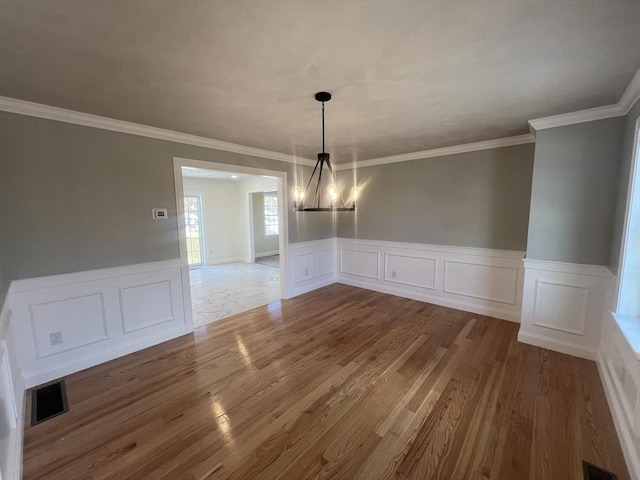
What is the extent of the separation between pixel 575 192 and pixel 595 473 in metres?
2.34

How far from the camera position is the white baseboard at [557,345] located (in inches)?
106

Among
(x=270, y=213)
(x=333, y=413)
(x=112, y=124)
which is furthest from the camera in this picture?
(x=270, y=213)

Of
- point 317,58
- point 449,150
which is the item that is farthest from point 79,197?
point 449,150

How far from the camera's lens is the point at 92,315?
2695 mm

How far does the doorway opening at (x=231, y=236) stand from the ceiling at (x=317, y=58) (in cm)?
318

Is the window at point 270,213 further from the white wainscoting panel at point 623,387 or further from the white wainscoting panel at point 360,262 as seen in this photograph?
the white wainscoting panel at point 623,387

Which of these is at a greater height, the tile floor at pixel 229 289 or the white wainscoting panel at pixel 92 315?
the white wainscoting panel at pixel 92 315

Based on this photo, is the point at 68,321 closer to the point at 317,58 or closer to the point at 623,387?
the point at 317,58

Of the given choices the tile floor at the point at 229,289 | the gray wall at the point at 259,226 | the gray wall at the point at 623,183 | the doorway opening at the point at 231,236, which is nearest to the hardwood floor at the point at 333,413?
the tile floor at the point at 229,289

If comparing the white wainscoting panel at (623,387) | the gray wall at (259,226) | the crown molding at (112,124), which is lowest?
the white wainscoting panel at (623,387)

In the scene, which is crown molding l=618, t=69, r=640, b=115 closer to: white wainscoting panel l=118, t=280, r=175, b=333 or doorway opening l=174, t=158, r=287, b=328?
doorway opening l=174, t=158, r=287, b=328

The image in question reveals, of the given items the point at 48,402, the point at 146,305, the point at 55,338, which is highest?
the point at 146,305

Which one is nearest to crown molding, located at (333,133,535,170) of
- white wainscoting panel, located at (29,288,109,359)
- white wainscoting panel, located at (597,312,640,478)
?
white wainscoting panel, located at (597,312,640,478)

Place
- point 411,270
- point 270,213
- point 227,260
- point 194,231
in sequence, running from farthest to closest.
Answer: point 270,213 < point 227,260 < point 194,231 < point 411,270
